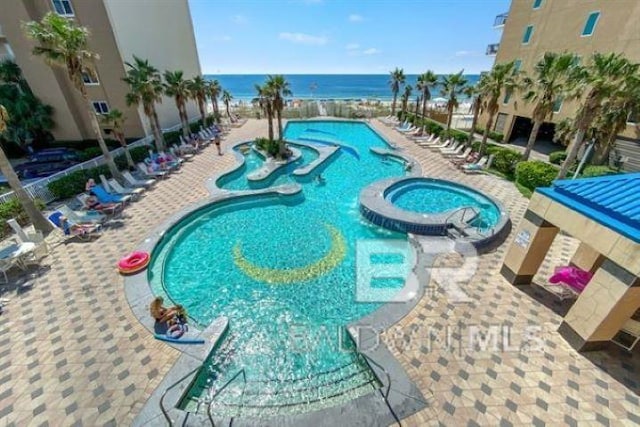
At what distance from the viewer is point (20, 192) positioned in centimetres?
1136

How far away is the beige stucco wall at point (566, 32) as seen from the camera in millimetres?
16825

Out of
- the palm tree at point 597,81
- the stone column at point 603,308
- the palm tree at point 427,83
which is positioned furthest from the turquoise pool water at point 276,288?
the palm tree at point 427,83

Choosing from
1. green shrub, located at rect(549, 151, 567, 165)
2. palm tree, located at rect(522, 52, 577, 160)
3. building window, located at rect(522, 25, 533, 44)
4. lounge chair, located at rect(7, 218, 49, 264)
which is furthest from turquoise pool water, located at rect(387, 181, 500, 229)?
building window, located at rect(522, 25, 533, 44)

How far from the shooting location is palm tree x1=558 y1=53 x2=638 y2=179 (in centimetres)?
1121

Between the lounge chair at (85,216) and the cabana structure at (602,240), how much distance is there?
17.6 m

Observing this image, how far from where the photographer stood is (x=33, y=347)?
6934 millimetres

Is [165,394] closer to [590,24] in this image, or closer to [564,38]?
[590,24]

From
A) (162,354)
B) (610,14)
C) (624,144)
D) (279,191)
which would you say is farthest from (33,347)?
(610,14)

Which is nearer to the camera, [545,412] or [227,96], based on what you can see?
[545,412]

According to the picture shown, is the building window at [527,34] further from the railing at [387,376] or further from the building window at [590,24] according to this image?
the railing at [387,376]

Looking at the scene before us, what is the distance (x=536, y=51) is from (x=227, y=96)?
35.1 m

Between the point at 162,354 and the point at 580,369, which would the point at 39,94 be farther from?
the point at 580,369

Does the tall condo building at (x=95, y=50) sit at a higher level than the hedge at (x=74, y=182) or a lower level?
higher

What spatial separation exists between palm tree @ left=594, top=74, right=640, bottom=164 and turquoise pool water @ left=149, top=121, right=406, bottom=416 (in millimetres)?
11009
